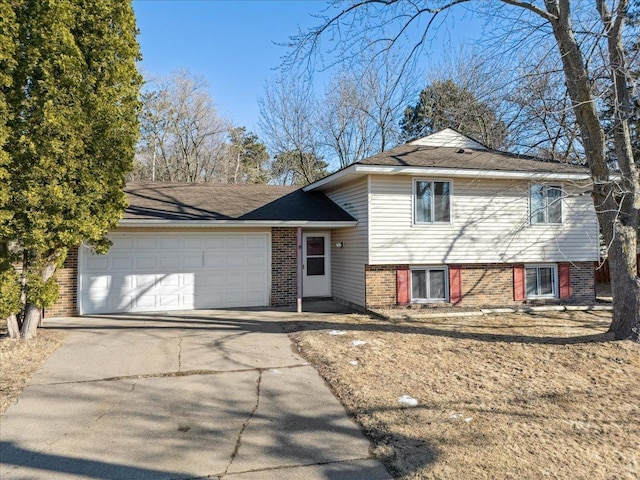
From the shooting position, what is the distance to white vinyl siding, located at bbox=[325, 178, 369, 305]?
1081cm

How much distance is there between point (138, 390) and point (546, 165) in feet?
37.7

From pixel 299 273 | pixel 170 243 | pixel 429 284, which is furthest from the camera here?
pixel 429 284

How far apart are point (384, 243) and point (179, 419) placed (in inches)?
280

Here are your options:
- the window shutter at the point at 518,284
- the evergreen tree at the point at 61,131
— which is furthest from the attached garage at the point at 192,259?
the window shutter at the point at 518,284

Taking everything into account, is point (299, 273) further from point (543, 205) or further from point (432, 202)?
point (543, 205)

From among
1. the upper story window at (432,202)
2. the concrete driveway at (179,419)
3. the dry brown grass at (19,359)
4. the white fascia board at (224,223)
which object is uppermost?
the upper story window at (432,202)

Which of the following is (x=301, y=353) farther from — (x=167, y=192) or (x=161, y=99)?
(x=161, y=99)

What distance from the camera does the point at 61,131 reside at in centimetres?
675

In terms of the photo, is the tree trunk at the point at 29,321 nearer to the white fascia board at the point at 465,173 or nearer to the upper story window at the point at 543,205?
the white fascia board at the point at 465,173

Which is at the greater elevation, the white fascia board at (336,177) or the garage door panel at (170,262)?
the white fascia board at (336,177)

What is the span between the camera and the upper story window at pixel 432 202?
424 inches

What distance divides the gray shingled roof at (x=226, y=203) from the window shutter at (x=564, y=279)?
6.20 meters

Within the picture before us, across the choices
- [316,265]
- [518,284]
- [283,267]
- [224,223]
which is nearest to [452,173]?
[518,284]

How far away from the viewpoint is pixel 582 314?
10.5m
